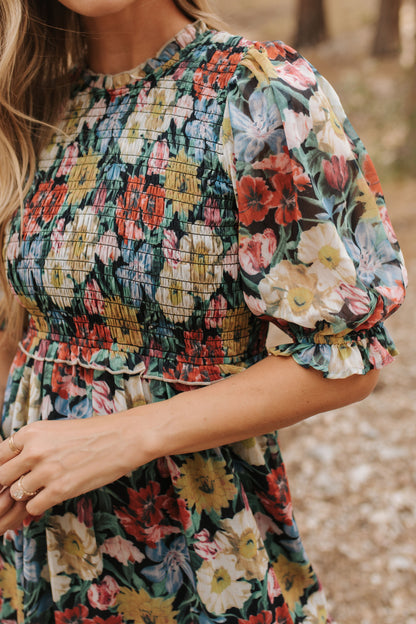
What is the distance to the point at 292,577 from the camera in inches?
54.0

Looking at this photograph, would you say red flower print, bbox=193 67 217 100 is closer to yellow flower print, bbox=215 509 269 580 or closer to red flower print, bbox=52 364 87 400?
red flower print, bbox=52 364 87 400

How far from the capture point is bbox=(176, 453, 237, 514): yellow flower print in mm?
1212

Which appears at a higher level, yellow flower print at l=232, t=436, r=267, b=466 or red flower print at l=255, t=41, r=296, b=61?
red flower print at l=255, t=41, r=296, b=61

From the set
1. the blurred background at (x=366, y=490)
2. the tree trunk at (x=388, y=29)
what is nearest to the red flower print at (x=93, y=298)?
the blurred background at (x=366, y=490)

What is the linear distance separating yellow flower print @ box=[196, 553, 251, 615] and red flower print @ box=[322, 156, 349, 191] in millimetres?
711

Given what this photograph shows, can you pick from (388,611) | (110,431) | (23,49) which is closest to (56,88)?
(23,49)

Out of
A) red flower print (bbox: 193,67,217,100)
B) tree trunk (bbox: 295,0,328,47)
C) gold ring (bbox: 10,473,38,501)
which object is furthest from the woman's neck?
tree trunk (bbox: 295,0,328,47)

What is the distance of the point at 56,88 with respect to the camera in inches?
56.2

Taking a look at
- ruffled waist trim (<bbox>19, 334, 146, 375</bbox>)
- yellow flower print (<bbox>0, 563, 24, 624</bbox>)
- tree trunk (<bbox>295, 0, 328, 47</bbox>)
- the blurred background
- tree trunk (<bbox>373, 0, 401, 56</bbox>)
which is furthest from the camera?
tree trunk (<bbox>295, 0, 328, 47</bbox>)

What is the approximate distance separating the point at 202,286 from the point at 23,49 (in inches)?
29.3

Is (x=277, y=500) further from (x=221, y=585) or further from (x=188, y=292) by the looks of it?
(x=188, y=292)

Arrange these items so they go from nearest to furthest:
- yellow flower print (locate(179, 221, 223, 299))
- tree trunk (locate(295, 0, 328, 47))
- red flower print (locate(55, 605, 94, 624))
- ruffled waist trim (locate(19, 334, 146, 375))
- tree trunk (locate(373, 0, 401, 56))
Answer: yellow flower print (locate(179, 221, 223, 299))
ruffled waist trim (locate(19, 334, 146, 375))
red flower print (locate(55, 605, 94, 624))
tree trunk (locate(373, 0, 401, 56))
tree trunk (locate(295, 0, 328, 47))

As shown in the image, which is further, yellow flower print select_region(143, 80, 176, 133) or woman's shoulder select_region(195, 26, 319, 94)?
yellow flower print select_region(143, 80, 176, 133)

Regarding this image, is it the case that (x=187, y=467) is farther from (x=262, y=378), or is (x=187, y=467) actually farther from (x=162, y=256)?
(x=162, y=256)
